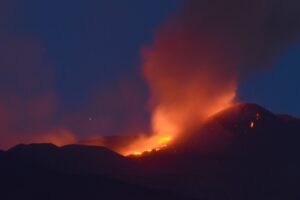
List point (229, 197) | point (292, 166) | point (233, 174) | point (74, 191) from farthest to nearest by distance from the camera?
point (292, 166), point (233, 174), point (229, 197), point (74, 191)

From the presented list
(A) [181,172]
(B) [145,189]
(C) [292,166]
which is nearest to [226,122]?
(C) [292,166]

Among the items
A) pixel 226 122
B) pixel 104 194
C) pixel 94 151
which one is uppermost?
pixel 226 122

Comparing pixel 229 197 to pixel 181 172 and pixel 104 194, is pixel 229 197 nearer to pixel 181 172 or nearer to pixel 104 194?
pixel 181 172

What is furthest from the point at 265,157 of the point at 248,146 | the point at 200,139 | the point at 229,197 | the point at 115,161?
the point at 115,161

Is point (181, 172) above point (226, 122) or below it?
below

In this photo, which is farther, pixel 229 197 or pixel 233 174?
pixel 233 174

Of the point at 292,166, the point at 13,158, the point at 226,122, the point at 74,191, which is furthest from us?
the point at 226,122
